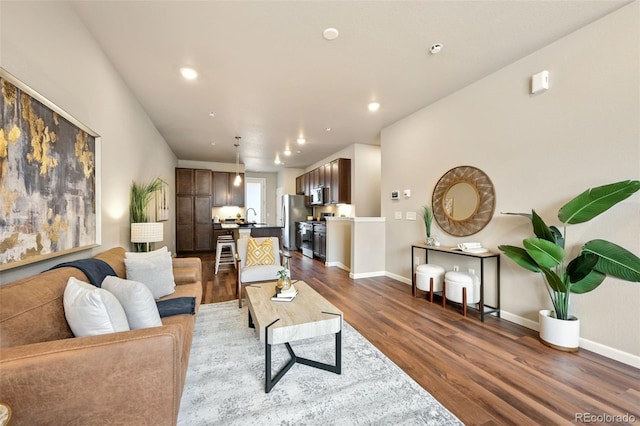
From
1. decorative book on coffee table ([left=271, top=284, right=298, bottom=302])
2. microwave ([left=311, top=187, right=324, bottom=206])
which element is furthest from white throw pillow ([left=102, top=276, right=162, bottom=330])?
microwave ([left=311, top=187, right=324, bottom=206])

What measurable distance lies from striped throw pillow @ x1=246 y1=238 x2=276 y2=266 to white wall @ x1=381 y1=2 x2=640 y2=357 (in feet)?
8.32

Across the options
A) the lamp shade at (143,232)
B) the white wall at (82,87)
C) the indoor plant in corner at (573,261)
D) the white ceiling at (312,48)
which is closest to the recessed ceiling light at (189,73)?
the white ceiling at (312,48)

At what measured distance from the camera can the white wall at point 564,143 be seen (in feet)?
6.90

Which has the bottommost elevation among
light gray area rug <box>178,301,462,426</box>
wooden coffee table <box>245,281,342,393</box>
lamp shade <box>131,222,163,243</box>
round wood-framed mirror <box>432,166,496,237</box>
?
light gray area rug <box>178,301,462,426</box>

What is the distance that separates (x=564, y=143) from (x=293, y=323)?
3.02 meters

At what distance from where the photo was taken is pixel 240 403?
1634 mm

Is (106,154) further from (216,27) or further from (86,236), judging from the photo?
(216,27)

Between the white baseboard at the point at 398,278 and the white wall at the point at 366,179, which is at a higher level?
the white wall at the point at 366,179

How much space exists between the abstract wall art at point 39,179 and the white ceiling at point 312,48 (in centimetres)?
106

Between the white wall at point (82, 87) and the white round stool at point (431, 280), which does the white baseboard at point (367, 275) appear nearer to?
the white round stool at point (431, 280)

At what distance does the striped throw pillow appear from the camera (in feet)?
11.8

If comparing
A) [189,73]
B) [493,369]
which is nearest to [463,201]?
[493,369]

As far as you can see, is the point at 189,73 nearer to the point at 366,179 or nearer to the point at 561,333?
the point at 366,179

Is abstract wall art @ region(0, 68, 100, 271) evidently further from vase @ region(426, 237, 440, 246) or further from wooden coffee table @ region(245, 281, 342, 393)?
vase @ region(426, 237, 440, 246)
